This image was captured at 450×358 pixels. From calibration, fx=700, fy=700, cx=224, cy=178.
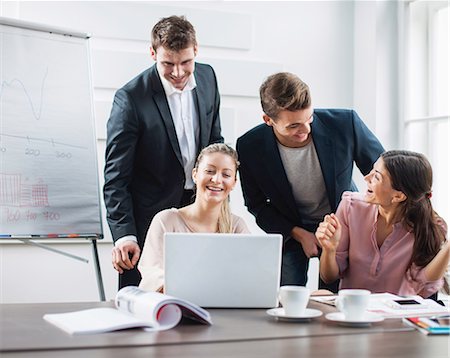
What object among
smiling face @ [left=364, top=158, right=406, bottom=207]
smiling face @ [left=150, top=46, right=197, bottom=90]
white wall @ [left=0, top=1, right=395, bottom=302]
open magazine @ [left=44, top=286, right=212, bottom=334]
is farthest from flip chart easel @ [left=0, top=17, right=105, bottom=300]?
open magazine @ [left=44, top=286, right=212, bottom=334]

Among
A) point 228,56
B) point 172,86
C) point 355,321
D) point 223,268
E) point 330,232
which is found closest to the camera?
point 355,321

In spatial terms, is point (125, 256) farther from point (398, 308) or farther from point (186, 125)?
point (398, 308)

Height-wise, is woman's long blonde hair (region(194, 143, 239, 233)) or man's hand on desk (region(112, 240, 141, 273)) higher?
woman's long blonde hair (region(194, 143, 239, 233))

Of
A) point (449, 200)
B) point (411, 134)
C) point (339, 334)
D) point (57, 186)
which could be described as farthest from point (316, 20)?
point (339, 334)

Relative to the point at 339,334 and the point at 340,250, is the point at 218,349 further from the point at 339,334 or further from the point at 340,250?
the point at 340,250

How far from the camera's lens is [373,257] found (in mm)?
2334

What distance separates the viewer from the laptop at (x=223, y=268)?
67.9 inches

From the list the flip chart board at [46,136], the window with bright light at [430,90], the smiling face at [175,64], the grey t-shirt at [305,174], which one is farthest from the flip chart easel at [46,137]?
the window with bright light at [430,90]

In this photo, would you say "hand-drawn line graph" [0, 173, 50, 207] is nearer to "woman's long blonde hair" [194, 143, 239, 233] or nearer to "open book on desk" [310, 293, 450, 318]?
"woman's long blonde hair" [194, 143, 239, 233]

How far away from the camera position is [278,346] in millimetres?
1341

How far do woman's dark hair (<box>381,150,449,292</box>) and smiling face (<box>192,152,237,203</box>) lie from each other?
530 mm

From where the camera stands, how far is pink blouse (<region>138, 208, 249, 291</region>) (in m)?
2.11

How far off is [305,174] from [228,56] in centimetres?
150

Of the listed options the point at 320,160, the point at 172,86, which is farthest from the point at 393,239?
the point at 172,86
